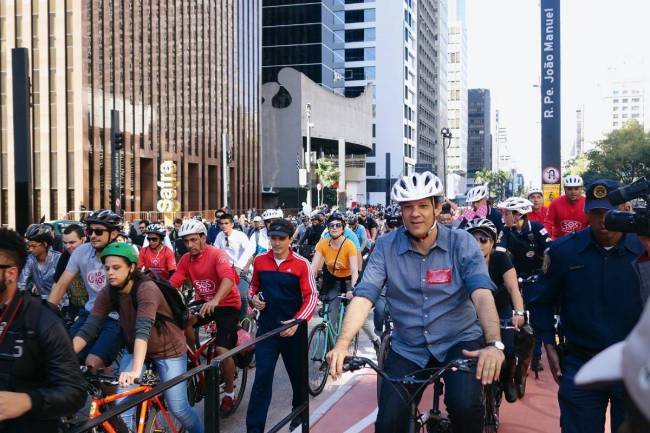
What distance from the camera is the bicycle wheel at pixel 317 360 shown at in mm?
8422

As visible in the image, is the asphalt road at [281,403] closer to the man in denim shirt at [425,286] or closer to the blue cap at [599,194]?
the man in denim shirt at [425,286]

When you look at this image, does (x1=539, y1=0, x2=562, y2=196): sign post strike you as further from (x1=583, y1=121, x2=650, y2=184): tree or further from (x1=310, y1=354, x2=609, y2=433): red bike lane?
(x1=583, y1=121, x2=650, y2=184): tree

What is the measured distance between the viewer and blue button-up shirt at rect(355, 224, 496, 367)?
13.7 ft

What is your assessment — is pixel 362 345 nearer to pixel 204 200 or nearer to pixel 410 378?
pixel 410 378

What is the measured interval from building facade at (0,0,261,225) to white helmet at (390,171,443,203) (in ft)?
132

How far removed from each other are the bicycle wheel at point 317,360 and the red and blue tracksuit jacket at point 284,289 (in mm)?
1661

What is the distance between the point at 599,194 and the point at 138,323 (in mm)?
3158

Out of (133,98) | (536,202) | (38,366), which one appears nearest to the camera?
(38,366)

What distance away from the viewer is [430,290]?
4.20m

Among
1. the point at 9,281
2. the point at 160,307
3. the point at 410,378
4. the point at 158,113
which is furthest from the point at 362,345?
the point at 158,113

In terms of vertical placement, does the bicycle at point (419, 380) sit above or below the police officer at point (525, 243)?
below

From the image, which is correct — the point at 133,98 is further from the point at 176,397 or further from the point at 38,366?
the point at 38,366

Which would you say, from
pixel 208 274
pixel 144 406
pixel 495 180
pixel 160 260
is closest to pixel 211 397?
A: pixel 144 406

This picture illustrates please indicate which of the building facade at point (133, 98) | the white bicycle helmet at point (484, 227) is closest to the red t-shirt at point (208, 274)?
the white bicycle helmet at point (484, 227)
